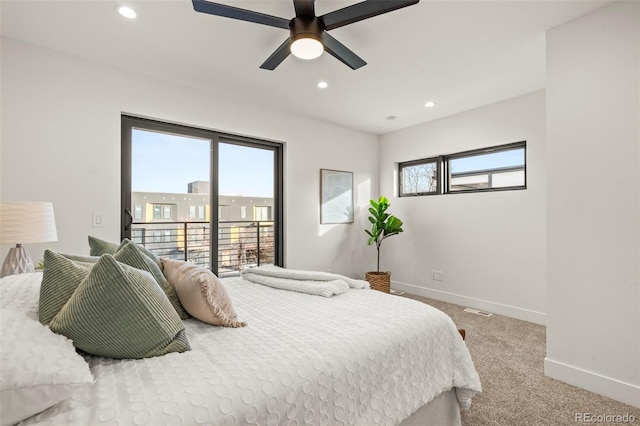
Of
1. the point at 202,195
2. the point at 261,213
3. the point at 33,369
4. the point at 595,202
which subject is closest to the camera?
the point at 33,369

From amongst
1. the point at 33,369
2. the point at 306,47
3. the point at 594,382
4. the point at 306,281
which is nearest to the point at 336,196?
the point at 306,281

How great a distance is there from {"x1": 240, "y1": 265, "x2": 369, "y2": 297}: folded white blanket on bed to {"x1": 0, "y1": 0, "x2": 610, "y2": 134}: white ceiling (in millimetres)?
1734

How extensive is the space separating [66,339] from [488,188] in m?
4.07

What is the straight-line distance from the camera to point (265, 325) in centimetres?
139

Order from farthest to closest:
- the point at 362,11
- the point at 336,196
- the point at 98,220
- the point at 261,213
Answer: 1. the point at 336,196
2. the point at 261,213
3. the point at 98,220
4. the point at 362,11

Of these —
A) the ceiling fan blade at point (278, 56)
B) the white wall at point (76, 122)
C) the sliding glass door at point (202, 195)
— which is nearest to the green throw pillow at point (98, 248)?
the white wall at point (76, 122)

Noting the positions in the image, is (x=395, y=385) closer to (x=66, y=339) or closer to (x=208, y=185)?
(x=66, y=339)

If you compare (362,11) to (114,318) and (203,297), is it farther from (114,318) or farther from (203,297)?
(114,318)

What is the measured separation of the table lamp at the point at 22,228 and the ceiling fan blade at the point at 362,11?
2.14 metres

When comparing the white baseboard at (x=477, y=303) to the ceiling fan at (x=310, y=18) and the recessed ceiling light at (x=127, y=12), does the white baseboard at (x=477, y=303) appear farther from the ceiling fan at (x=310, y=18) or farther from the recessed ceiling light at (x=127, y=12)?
the recessed ceiling light at (x=127, y=12)

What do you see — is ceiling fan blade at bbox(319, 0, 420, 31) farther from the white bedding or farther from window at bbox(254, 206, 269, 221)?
window at bbox(254, 206, 269, 221)

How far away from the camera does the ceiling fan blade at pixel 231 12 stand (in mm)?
1585

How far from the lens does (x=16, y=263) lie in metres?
1.98

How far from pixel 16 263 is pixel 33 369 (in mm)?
1775
